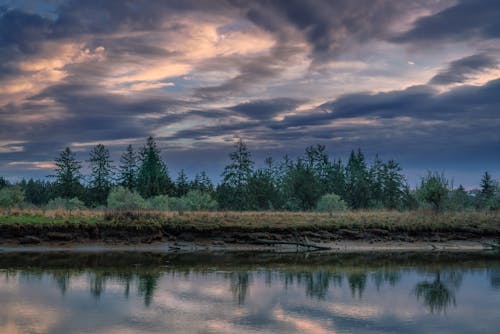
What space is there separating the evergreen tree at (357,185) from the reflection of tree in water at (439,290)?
7813cm

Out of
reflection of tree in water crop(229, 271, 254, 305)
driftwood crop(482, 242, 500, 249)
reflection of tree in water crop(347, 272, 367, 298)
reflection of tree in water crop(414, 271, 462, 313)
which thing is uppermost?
driftwood crop(482, 242, 500, 249)

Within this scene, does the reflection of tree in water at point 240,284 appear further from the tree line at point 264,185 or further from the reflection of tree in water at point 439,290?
the tree line at point 264,185

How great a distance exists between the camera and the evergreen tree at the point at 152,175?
3826 inches

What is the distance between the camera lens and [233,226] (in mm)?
38688

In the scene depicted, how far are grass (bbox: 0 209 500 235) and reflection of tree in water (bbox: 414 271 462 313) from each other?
49.6 feet

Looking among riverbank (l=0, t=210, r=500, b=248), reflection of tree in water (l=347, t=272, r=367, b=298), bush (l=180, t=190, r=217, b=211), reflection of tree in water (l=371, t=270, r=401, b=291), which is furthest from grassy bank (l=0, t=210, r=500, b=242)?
bush (l=180, t=190, r=217, b=211)

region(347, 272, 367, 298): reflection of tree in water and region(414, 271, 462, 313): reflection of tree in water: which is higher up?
region(347, 272, 367, 298): reflection of tree in water

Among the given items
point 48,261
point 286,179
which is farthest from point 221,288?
point 286,179

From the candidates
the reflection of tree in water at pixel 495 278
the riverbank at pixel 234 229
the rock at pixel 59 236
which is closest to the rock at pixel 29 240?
the riverbank at pixel 234 229

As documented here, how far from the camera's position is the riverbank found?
116 feet

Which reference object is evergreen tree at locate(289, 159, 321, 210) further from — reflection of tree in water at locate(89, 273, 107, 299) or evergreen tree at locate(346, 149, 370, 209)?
reflection of tree in water at locate(89, 273, 107, 299)

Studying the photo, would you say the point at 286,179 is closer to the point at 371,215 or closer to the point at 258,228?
the point at 371,215

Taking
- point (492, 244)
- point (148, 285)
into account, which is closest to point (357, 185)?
point (492, 244)

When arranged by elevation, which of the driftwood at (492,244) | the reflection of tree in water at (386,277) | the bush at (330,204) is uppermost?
the bush at (330,204)
